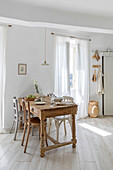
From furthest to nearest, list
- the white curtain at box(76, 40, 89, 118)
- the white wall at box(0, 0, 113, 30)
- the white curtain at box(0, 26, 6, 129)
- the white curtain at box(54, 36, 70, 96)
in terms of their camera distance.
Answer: the white curtain at box(76, 40, 89, 118), the white curtain at box(54, 36, 70, 96), the white curtain at box(0, 26, 6, 129), the white wall at box(0, 0, 113, 30)

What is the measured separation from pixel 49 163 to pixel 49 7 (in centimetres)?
255

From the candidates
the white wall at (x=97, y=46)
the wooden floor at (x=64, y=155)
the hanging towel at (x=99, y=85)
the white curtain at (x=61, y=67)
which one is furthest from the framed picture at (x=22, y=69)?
the hanging towel at (x=99, y=85)

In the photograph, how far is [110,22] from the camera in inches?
119

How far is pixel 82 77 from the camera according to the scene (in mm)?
5152

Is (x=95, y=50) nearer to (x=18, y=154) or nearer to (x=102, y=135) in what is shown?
(x=102, y=135)

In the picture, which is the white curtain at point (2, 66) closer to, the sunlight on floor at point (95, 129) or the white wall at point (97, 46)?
the sunlight on floor at point (95, 129)

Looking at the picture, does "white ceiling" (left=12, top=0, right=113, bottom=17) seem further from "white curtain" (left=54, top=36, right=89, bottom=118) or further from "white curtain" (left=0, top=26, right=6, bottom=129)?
"white curtain" (left=54, top=36, right=89, bottom=118)

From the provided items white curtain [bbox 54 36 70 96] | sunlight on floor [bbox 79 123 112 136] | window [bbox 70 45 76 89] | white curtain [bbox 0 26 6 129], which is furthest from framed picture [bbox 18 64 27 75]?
sunlight on floor [bbox 79 123 112 136]

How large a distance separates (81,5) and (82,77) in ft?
9.02

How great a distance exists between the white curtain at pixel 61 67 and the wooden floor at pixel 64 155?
1416 millimetres

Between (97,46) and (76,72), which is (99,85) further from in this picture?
(97,46)

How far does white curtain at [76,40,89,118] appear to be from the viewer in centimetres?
506

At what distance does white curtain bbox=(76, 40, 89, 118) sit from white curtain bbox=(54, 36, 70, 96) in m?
0.49

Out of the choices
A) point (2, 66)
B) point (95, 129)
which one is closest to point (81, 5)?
point (2, 66)
